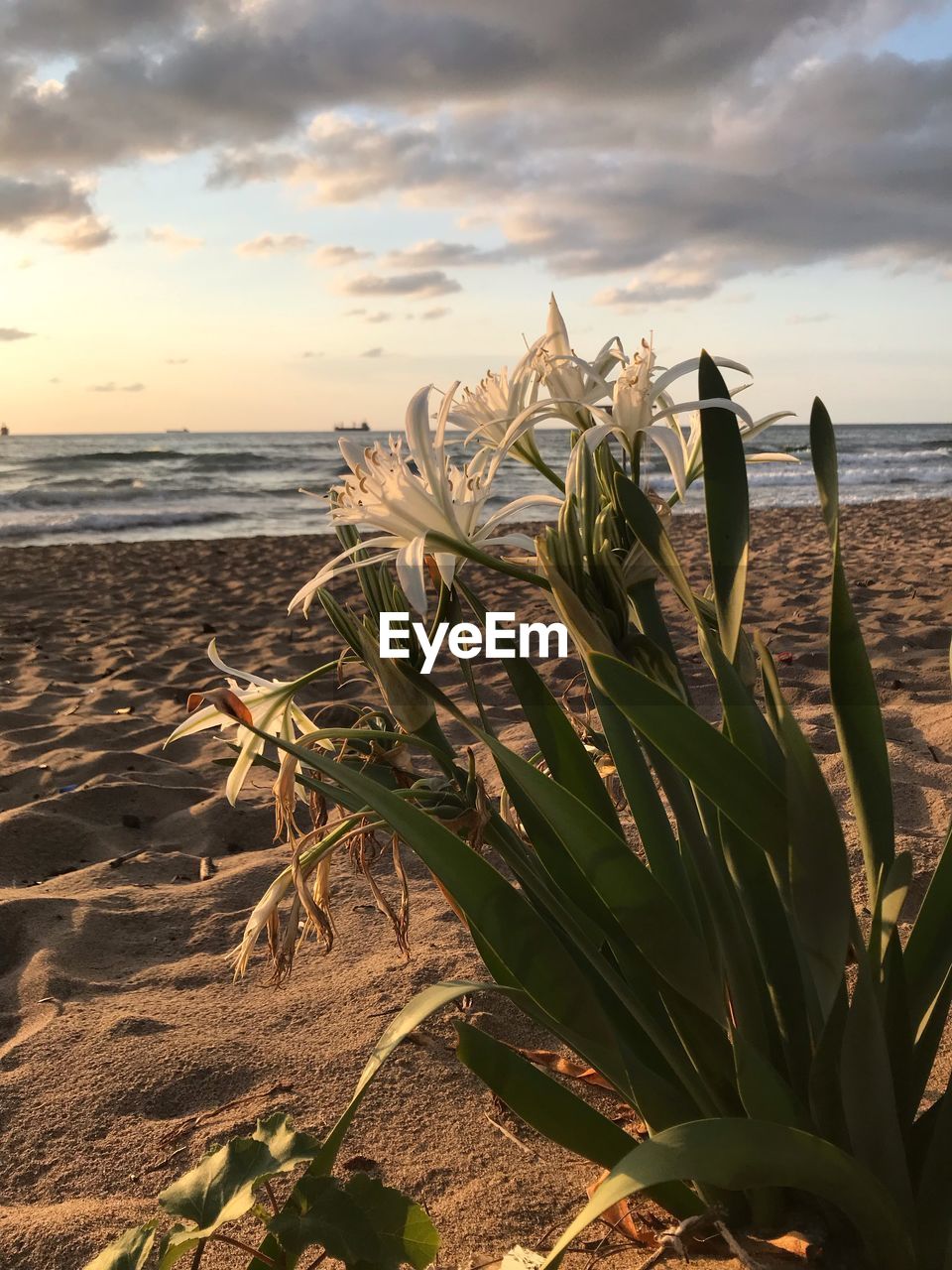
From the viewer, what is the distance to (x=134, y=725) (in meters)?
3.97

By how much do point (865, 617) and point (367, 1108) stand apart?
13.0ft

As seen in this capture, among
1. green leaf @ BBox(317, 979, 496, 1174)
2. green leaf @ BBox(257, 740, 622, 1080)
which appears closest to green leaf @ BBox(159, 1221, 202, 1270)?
green leaf @ BBox(317, 979, 496, 1174)

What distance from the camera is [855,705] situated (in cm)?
107

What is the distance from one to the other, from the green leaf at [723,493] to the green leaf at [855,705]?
77 mm

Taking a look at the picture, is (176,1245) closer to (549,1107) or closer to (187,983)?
(549,1107)

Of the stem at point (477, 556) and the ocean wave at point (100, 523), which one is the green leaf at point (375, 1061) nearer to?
the stem at point (477, 556)

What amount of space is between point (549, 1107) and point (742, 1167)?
1.04ft

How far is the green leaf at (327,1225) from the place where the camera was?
41.1 inches

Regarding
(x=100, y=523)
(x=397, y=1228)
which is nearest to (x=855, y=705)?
(x=397, y=1228)

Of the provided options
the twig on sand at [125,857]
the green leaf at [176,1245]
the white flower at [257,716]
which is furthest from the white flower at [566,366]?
the twig on sand at [125,857]

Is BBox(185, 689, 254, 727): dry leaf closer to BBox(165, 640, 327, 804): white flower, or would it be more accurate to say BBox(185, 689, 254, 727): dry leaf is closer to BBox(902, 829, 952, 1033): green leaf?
BBox(165, 640, 327, 804): white flower

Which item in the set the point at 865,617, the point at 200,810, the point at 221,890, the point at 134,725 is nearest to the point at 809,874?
the point at 221,890

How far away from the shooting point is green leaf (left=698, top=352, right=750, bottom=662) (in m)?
1.04

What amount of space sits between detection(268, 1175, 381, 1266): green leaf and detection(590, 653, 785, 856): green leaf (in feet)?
1.88
